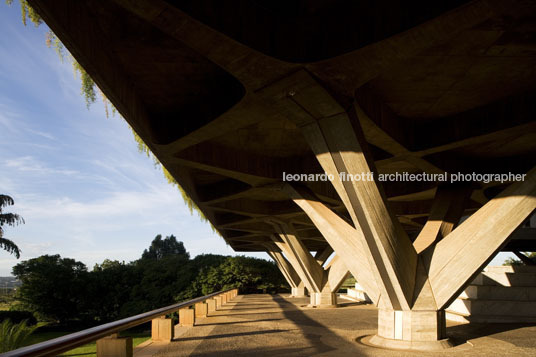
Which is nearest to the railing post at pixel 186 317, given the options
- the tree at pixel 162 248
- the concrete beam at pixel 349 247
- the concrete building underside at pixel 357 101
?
the concrete building underside at pixel 357 101

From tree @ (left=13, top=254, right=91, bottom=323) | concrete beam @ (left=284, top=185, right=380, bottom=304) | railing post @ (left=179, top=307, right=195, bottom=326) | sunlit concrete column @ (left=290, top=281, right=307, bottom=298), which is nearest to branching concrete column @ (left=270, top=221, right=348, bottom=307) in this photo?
concrete beam @ (left=284, top=185, right=380, bottom=304)

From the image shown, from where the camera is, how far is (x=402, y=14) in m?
5.70

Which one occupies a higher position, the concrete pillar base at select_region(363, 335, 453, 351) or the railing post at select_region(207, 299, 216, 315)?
the concrete pillar base at select_region(363, 335, 453, 351)

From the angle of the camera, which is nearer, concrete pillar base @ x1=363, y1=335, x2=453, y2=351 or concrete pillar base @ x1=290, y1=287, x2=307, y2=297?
concrete pillar base @ x1=363, y1=335, x2=453, y2=351

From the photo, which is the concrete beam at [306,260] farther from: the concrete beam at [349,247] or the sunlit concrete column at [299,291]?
the sunlit concrete column at [299,291]

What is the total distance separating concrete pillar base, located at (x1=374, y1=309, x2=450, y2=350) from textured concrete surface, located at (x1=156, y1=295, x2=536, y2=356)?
1.42ft

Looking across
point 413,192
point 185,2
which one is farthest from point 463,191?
point 185,2

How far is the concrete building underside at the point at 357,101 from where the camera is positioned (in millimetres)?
5883

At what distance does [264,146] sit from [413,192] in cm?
666

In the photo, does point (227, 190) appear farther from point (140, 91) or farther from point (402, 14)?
point (402, 14)

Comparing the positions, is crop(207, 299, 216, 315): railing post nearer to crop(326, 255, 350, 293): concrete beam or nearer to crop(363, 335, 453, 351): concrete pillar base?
crop(326, 255, 350, 293): concrete beam

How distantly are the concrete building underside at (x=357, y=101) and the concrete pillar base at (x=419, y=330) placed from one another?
0.03 m

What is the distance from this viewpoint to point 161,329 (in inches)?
375

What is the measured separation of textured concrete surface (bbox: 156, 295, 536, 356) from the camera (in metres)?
9.06
